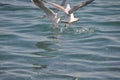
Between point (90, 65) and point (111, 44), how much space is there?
7.97 ft

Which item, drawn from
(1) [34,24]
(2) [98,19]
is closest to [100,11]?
(2) [98,19]

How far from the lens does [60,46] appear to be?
49.9 feet

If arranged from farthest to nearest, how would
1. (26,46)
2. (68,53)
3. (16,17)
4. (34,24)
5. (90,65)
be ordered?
(16,17), (34,24), (26,46), (68,53), (90,65)

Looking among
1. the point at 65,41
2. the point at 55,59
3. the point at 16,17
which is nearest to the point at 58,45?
the point at 65,41

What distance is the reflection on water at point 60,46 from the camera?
40.8 feet

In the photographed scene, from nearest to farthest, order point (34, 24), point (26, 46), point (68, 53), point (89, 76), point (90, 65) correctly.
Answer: point (89, 76)
point (90, 65)
point (68, 53)
point (26, 46)
point (34, 24)

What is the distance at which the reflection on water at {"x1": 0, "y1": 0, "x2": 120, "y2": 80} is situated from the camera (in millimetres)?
12422

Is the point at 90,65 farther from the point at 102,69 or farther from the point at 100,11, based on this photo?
the point at 100,11

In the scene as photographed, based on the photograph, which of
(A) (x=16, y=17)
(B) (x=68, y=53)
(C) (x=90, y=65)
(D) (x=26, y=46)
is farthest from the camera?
(A) (x=16, y=17)

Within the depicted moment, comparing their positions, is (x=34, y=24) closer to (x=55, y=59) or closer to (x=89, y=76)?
(x=55, y=59)

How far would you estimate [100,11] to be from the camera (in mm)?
20438

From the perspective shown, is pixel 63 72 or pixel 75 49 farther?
pixel 75 49

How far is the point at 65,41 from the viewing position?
15773mm

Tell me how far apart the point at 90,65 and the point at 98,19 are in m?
6.25
